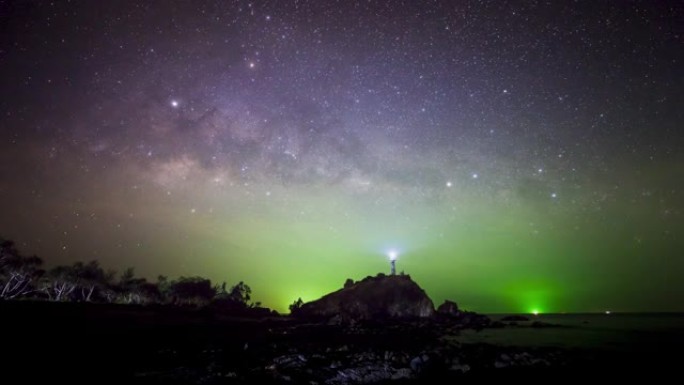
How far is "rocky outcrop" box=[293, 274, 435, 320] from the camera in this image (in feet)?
357

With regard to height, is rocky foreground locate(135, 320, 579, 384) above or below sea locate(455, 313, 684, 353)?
above

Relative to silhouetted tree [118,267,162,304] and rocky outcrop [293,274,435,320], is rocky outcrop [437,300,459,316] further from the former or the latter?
silhouetted tree [118,267,162,304]

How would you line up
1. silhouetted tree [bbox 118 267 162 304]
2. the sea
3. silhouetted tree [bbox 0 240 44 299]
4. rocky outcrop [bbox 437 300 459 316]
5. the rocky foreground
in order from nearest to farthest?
the rocky foreground → the sea → silhouetted tree [bbox 0 240 44 299] → silhouetted tree [bbox 118 267 162 304] → rocky outcrop [bbox 437 300 459 316]

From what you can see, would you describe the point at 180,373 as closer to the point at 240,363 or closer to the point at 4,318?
the point at 240,363

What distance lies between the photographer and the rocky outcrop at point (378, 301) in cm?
10875

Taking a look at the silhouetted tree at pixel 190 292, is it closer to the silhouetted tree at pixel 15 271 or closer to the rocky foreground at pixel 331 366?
the silhouetted tree at pixel 15 271

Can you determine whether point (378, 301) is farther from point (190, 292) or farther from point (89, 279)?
point (89, 279)

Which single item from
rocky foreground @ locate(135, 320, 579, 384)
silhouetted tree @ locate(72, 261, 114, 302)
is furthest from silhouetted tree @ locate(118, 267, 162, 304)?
rocky foreground @ locate(135, 320, 579, 384)

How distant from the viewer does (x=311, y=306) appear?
11669 centimetres

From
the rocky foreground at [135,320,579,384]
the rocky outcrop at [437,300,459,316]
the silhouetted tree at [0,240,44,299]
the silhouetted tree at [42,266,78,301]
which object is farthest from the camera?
the rocky outcrop at [437,300,459,316]

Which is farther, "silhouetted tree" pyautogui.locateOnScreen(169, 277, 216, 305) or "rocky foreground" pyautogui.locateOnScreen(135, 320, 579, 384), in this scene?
"silhouetted tree" pyautogui.locateOnScreen(169, 277, 216, 305)

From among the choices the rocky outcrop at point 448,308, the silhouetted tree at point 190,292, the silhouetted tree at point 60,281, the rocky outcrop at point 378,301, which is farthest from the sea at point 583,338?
the silhouetted tree at point 60,281

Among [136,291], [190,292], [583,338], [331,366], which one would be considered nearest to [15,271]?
[136,291]

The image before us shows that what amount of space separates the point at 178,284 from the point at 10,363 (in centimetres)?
10317
